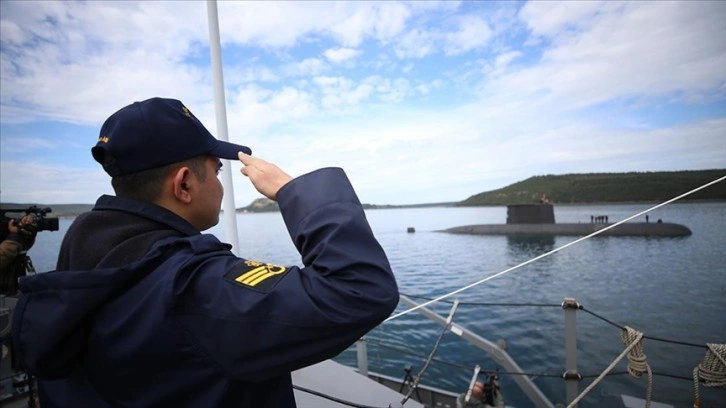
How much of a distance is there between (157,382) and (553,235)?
155 feet

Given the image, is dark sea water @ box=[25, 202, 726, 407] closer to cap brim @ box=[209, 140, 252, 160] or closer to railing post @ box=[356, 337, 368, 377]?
railing post @ box=[356, 337, 368, 377]

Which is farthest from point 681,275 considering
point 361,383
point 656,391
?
point 361,383

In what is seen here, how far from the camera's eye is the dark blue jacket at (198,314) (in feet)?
3.54

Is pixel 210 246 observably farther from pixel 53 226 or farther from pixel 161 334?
pixel 53 226

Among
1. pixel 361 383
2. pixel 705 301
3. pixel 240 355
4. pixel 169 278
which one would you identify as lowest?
pixel 705 301

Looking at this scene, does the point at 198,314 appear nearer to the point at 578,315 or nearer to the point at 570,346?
the point at 570,346

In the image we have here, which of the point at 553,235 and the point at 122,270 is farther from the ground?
the point at 122,270

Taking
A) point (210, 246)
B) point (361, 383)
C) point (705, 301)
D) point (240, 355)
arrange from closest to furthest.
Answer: point (240, 355) < point (210, 246) < point (361, 383) < point (705, 301)

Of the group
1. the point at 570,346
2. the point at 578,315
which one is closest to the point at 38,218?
the point at 570,346

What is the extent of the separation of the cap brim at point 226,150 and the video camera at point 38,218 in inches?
202

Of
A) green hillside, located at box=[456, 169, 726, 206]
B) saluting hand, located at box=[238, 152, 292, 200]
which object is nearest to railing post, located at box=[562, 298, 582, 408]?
saluting hand, located at box=[238, 152, 292, 200]

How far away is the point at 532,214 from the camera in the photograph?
44688 mm

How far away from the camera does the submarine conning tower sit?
4416cm

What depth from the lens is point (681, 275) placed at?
23109 millimetres
